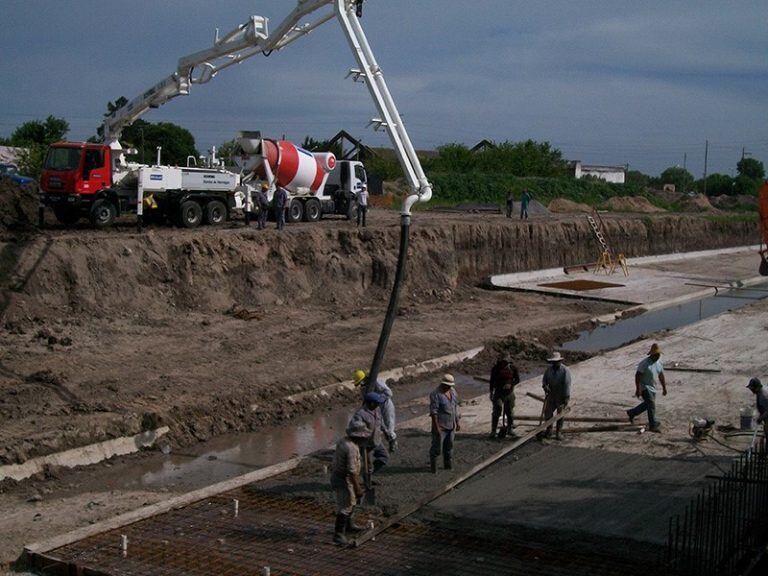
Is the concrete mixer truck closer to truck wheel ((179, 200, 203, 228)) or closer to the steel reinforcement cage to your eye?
truck wheel ((179, 200, 203, 228))

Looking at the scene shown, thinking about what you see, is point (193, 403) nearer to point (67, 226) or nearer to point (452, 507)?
point (452, 507)

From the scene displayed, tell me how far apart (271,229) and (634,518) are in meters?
21.6

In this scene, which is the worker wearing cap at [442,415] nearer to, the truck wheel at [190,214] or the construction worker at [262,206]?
the truck wheel at [190,214]

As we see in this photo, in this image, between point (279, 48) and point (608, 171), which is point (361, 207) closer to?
point (279, 48)

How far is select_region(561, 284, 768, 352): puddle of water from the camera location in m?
28.9

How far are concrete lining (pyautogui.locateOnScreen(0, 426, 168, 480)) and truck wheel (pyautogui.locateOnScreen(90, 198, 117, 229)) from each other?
1294 centimetres

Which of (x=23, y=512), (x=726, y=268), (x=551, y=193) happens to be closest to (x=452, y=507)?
(x=23, y=512)

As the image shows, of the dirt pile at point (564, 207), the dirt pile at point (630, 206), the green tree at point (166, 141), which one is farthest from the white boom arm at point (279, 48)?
the dirt pile at point (630, 206)

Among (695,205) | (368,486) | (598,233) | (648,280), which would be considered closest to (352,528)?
(368,486)

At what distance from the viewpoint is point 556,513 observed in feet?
39.0

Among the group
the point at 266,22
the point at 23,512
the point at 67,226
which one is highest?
the point at 266,22

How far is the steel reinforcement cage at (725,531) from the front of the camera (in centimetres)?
970

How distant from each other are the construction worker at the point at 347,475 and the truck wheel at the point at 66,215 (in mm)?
19839

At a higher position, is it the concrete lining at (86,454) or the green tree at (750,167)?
the green tree at (750,167)
